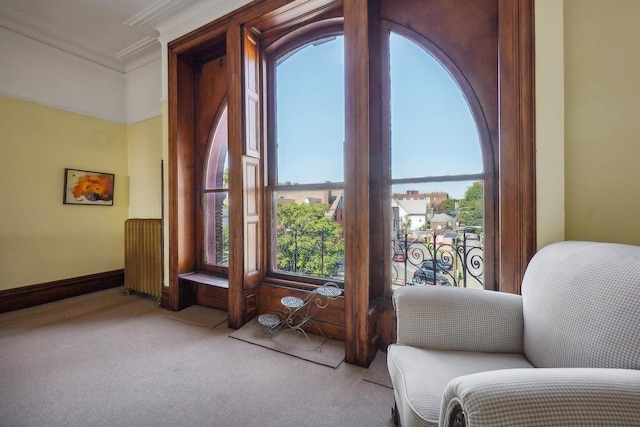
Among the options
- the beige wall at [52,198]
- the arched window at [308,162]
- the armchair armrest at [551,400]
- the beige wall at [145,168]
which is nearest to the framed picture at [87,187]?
the beige wall at [52,198]

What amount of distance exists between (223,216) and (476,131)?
2650 millimetres

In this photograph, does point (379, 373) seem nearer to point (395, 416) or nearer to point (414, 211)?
point (395, 416)

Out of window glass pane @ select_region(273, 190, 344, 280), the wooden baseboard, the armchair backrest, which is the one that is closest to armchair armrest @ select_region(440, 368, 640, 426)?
the armchair backrest

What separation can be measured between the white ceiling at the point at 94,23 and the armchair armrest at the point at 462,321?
3.46 metres

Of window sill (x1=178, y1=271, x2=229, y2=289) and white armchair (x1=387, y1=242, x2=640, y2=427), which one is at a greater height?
white armchair (x1=387, y1=242, x2=640, y2=427)

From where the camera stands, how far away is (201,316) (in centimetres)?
270

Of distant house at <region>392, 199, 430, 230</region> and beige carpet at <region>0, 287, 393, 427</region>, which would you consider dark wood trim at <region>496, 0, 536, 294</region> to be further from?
beige carpet at <region>0, 287, 393, 427</region>

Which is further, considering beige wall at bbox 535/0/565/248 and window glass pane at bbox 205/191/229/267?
window glass pane at bbox 205/191/229/267

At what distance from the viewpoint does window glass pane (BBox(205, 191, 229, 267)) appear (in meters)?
3.05

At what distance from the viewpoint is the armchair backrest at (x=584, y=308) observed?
31.4 inches

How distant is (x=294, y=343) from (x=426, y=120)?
6.85ft

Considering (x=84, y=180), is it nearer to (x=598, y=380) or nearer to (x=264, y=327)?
(x=264, y=327)

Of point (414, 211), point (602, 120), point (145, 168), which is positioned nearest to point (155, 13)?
point (145, 168)

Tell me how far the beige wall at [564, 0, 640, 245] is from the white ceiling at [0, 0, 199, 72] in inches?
128
